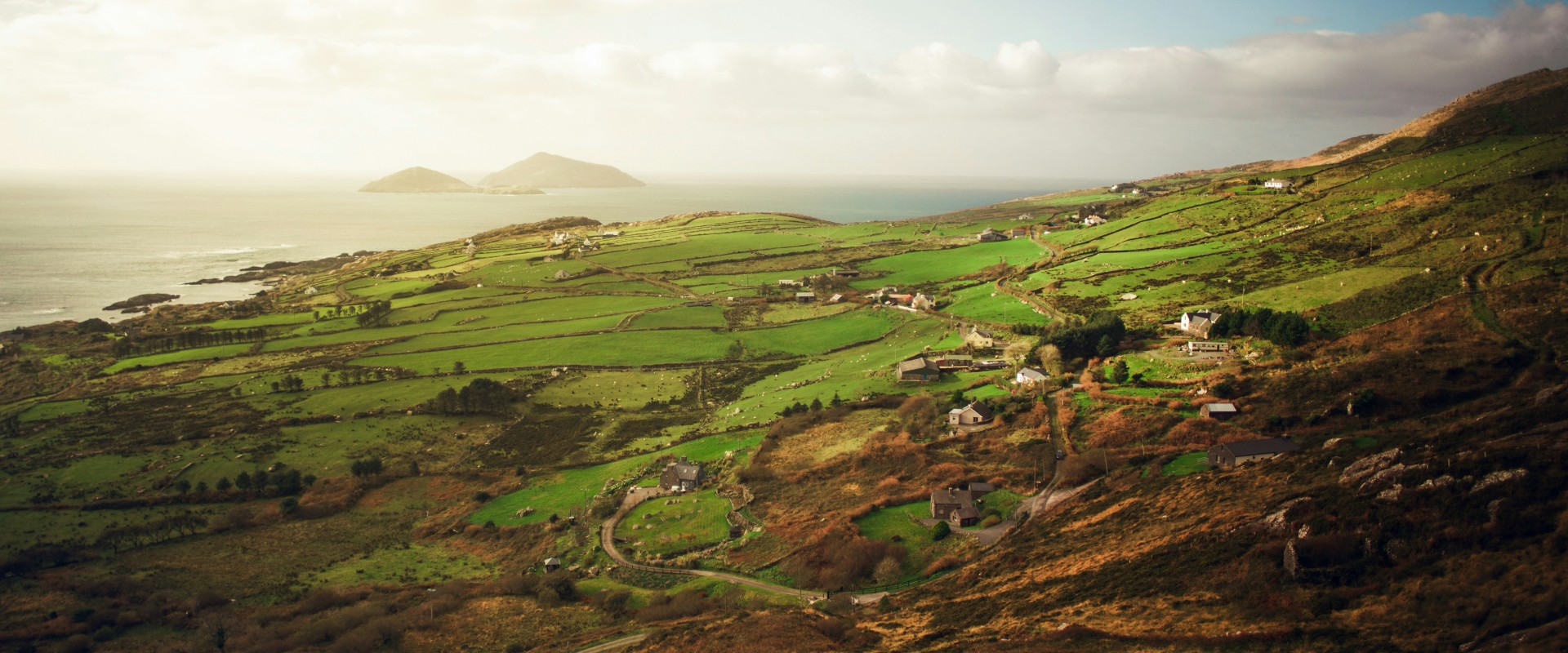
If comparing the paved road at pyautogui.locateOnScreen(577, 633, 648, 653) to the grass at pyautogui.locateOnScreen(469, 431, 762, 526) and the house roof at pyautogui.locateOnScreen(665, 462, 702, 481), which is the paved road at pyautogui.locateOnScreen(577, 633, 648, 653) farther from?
the grass at pyautogui.locateOnScreen(469, 431, 762, 526)

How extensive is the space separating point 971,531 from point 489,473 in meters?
30.5

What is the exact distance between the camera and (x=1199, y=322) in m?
49.0

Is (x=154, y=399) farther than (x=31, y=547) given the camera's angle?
Yes

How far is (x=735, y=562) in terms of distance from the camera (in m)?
33.9

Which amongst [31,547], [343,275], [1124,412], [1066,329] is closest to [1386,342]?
[1124,412]

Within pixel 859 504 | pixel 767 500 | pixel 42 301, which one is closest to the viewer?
pixel 859 504

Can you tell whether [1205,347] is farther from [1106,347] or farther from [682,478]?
[682,478]

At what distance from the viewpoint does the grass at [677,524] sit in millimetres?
36250

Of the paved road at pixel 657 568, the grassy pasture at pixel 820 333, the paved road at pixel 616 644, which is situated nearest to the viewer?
the paved road at pixel 616 644

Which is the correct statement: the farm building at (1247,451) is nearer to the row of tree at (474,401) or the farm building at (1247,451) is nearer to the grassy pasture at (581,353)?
the grassy pasture at (581,353)

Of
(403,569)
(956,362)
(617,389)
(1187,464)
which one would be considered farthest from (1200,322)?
(403,569)

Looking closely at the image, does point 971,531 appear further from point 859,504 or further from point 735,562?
point 735,562

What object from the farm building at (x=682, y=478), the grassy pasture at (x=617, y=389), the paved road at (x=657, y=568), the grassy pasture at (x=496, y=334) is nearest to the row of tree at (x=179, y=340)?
the grassy pasture at (x=496, y=334)

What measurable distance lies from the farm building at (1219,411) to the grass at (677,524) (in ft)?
79.1
